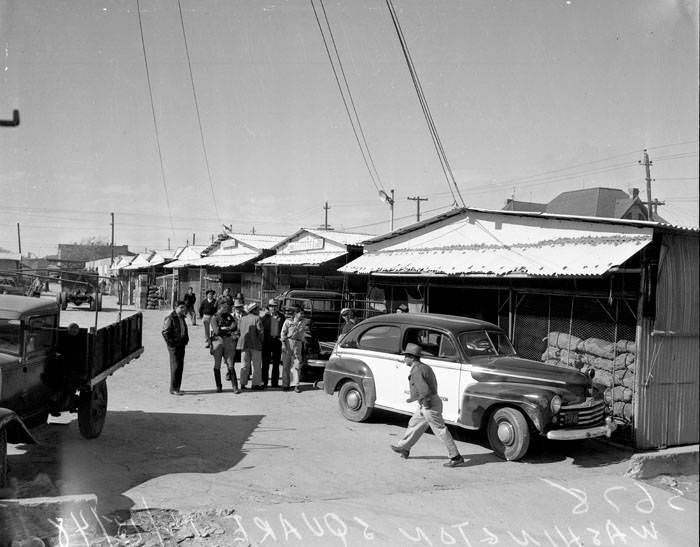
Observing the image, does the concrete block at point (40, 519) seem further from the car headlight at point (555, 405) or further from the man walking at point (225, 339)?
the man walking at point (225, 339)

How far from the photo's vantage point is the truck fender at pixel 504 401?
7.58 meters

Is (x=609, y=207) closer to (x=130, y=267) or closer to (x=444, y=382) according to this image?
(x=130, y=267)

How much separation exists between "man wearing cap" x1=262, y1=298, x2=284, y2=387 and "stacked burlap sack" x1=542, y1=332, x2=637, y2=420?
533cm

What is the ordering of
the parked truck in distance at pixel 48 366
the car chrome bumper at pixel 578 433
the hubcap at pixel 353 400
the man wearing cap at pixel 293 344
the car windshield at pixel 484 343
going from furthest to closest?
the man wearing cap at pixel 293 344
the hubcap at pixel 353 400
the car windshield at pixel 484 343
the car chrome bumper at pixel 578 433
the parked truck in distance at pixel 48 366

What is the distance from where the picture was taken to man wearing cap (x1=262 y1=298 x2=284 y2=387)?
12.4m

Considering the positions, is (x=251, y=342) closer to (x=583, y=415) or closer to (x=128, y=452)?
(x=128, y=452)

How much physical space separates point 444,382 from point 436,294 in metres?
5.42

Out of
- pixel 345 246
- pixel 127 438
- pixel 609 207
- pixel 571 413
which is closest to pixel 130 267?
pixel 345 246

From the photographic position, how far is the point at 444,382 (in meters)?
8.66

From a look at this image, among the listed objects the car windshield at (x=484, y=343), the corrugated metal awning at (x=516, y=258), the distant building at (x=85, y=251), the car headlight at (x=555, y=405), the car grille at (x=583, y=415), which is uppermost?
the distant building at (x=85, y=251)

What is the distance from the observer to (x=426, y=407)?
751 cm

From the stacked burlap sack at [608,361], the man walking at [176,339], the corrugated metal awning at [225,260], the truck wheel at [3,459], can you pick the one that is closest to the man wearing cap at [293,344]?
the man walking at [176,339]

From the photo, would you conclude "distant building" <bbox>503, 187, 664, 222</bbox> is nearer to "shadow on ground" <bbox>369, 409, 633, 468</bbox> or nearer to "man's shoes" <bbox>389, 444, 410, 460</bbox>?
"shadow on ground" <bbox>369, 409, 633, 468</bbox>

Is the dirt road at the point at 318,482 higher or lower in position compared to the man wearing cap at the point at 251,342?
lower
